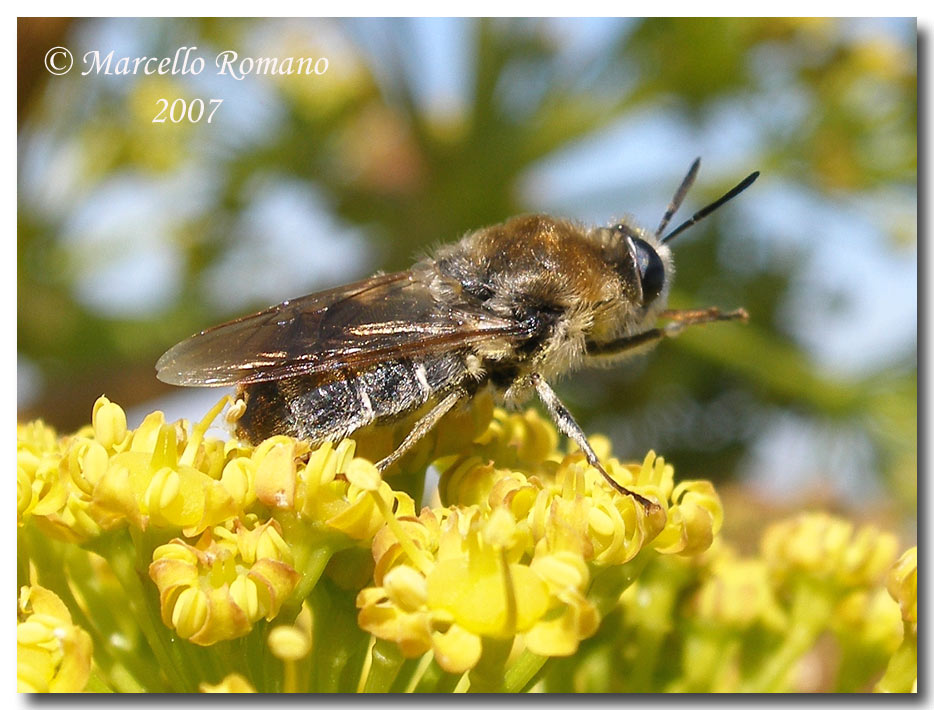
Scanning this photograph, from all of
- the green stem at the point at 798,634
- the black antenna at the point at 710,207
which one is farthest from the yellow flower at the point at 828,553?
the black antenna at the point at 710,207

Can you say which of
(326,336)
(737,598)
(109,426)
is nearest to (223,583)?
(109,426)

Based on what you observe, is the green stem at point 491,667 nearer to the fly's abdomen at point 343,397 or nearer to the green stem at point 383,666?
the green stem at point 383,666

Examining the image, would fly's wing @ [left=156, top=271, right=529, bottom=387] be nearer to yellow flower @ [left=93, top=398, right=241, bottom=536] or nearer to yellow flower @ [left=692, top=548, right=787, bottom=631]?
yellow flower @ [left=93, top=398, right=241, bottom=536]

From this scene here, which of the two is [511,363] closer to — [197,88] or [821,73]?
[197,88]

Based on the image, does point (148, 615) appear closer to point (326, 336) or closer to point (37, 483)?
point (37, 483)

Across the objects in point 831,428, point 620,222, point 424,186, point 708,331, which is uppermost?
point 620,222

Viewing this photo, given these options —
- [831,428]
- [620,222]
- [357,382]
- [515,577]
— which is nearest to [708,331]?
[831,428]
